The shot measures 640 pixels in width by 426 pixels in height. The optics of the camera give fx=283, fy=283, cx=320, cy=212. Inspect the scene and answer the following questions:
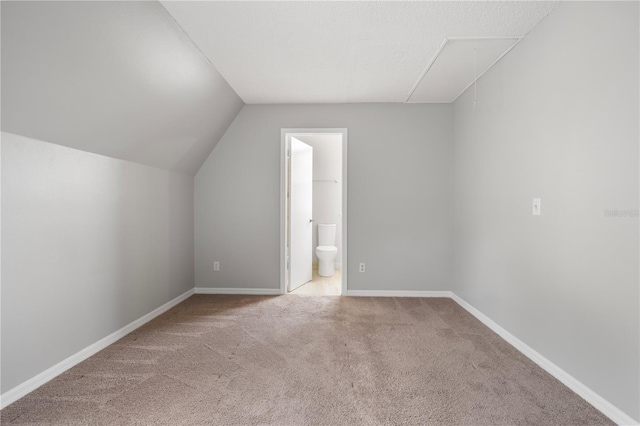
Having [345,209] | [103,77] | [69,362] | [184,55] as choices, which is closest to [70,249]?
[69,362]

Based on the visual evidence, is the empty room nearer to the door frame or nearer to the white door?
the door frame

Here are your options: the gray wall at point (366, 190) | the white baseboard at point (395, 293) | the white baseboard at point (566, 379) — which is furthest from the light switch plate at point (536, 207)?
the white baseboard at point (395, 293)

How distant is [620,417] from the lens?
141 cm

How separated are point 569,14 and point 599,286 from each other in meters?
1.59

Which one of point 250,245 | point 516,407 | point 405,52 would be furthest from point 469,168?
point 250,245

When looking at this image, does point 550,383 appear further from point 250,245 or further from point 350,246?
point 250,245

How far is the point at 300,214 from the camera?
378 centimetres

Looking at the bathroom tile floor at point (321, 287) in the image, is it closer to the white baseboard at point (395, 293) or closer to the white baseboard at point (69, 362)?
the white baseboard at point (395, 293)

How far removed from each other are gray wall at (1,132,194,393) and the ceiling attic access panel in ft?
9.12

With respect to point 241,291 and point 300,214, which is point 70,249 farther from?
point 300,214

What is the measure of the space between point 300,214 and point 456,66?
2.34m

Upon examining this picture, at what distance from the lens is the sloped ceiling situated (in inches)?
54.0

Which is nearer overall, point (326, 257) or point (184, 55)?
point (184, 55)

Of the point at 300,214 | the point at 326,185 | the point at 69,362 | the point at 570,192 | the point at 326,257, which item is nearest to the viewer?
the point at 570,192
